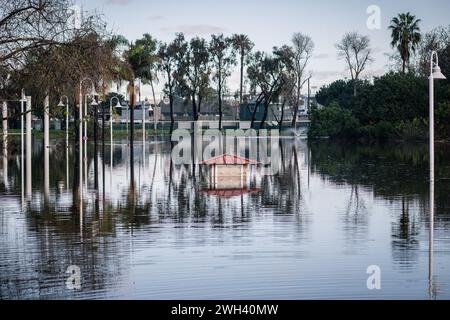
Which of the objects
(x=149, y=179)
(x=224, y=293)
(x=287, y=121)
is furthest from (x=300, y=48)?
(x=224, y=293)

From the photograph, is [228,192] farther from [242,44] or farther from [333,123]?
[242,44]

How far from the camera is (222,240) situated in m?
14.9

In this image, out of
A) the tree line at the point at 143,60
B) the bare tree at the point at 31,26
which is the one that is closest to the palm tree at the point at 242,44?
the tree line at the point at 143,60

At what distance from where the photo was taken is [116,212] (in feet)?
62.8

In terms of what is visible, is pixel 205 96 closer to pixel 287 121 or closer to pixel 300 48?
pixel 300 48

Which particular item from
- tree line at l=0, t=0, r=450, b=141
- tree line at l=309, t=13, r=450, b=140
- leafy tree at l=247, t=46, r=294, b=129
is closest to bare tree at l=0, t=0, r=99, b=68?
tree line at l=0, t=0, r=450, b=141

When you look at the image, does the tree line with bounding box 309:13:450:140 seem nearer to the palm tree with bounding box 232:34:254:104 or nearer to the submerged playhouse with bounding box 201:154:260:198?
the palm tree with bounding box 232:34:254:104

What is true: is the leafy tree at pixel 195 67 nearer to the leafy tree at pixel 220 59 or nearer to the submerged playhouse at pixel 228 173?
the leafy tree at pixel 220 59

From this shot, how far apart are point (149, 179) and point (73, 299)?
1992cm

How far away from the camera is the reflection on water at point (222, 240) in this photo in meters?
10.8

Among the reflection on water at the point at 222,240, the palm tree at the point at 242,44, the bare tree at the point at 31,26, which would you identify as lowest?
the reflection on water at the point at 222,240

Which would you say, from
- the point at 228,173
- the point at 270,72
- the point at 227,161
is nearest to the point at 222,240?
the point at 227,161

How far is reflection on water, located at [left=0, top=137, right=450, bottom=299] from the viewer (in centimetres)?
1078

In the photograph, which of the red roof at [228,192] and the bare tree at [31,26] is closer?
the bare tree at [31,26]
